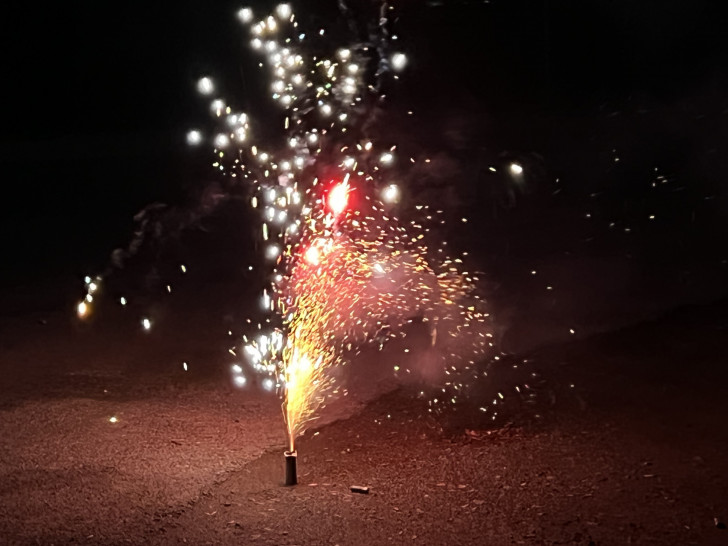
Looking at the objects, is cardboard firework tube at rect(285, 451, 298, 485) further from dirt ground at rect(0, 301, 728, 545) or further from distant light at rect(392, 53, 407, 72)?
distant light at rect(392, 53, 407, 72)

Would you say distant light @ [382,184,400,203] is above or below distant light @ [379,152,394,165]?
below

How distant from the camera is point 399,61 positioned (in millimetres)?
12797

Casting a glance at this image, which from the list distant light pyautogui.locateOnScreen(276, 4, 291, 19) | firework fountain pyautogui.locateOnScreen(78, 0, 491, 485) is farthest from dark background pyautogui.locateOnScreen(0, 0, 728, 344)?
firework fountain pyautogui.locateOnScreen(78, 0, 491, 485)

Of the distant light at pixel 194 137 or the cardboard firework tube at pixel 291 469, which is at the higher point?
the distant light at pixel 194 137

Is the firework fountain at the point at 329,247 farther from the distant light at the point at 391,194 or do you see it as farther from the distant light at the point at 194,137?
the distant light at the point at 194,137

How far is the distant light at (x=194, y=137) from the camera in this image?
17.8 meters

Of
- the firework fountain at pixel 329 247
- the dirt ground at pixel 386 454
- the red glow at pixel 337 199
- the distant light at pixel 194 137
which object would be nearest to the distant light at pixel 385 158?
the firework fountain at pixel 329 247

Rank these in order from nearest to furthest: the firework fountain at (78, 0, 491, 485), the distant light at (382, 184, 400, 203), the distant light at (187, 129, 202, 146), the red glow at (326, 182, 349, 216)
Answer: the firework fountain at (78, 0, 491, 485) → the red glow at (326, 182, 349, 216) → the distant light at (382, 184, 400, 203) → the distant light at (187, 129, 202, 146)

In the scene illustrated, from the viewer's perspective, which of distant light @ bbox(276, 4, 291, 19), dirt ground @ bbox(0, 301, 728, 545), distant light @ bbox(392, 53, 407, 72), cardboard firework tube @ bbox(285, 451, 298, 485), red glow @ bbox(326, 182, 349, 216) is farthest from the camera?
distant light @ bbox(392, 53, 407, 72)

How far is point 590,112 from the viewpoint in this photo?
15.6 metres

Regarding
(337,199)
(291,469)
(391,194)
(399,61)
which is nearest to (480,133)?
(399,61)

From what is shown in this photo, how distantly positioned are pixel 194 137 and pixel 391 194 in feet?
36.3

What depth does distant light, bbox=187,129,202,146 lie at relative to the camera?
17.8 m

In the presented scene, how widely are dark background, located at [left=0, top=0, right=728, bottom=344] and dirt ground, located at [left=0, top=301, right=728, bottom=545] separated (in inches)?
62.5
